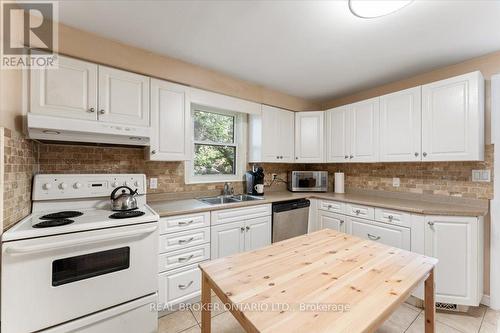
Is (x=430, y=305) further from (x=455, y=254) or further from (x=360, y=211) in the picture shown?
(x=360, y=211)

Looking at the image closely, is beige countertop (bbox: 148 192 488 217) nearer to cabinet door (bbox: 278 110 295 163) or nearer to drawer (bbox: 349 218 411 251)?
drawer (bbox: 349 218 411 251)

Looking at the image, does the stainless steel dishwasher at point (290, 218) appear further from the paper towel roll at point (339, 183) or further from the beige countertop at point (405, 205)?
the paper towel roll at point (339, 183)

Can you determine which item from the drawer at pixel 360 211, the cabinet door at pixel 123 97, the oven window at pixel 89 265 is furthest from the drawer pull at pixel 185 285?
the drawer at pixel 360 211

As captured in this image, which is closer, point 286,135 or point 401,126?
point 401,126

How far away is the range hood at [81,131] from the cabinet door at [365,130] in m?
2.49

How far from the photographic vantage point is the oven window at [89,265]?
128 centimetres

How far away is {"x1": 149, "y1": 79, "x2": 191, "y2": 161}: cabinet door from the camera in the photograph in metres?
2.06

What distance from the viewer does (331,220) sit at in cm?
271

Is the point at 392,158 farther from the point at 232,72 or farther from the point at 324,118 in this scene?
the point at 232,72

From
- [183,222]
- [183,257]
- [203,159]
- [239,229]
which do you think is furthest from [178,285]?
[203,159]

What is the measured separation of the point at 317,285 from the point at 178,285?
1.47 metres

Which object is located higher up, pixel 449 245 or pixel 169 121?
pixel 169 121

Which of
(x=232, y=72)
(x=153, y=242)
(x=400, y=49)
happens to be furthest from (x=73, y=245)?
(x=400, y=49)

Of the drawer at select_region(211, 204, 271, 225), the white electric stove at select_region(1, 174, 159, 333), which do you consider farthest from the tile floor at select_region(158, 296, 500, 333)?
the drawer at select_region(211, 204, 271, 225)
